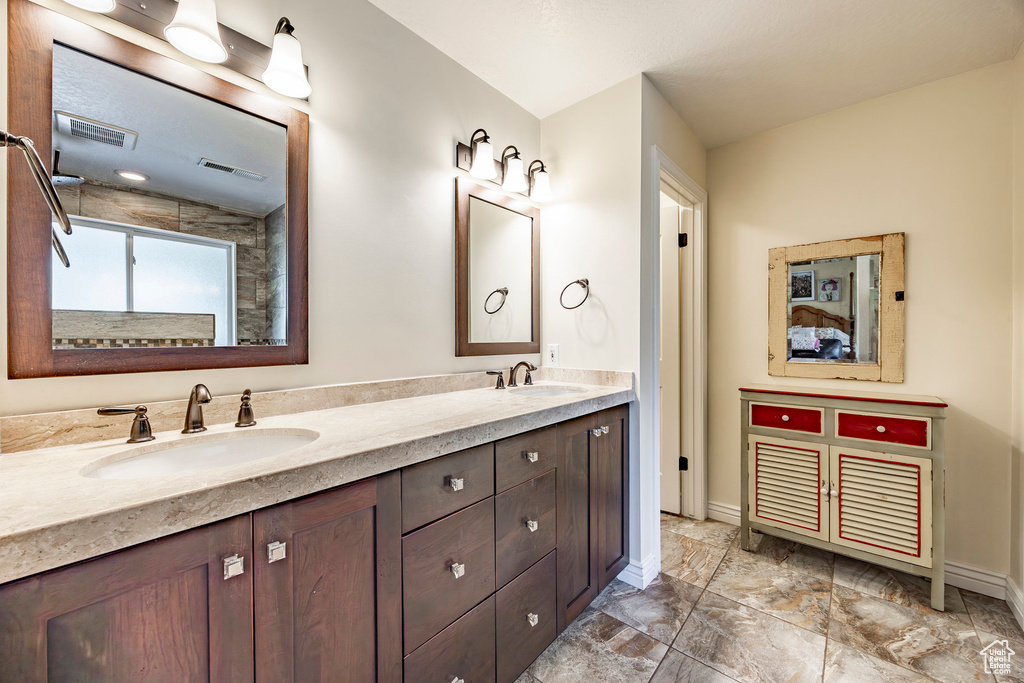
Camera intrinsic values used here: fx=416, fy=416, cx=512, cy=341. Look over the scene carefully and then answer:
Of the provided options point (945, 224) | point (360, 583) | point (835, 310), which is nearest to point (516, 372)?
point (360, 583)

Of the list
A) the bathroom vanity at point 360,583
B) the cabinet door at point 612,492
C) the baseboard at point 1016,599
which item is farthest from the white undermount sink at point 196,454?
the baseboard at point 1016,599

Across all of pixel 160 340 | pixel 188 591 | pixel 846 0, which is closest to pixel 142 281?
pixel 160 340

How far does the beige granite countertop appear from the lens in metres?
0.60

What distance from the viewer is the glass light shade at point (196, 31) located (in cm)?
108

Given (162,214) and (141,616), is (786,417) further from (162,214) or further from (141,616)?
(162,214)

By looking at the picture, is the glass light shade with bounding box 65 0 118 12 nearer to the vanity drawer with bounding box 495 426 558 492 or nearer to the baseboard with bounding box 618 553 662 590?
the vanity drawer with bounding box 495 426 558 492

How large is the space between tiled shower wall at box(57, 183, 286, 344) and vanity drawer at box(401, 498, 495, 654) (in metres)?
0.81

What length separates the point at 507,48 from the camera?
1.85 meters

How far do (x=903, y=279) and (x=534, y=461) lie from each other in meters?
2.21

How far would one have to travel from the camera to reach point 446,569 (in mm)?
1124

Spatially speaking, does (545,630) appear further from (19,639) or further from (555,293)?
(555,293)

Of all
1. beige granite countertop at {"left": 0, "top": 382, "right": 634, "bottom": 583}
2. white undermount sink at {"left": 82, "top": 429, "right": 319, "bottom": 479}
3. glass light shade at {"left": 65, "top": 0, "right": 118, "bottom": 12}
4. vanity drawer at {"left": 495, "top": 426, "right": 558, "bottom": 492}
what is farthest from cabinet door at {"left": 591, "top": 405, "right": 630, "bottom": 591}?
glass light shade at {"left": 65, "top": 0, "right": 118, "bottom": 12}

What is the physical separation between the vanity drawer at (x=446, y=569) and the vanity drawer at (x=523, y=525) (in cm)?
4

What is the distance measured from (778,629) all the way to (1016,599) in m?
1.09
